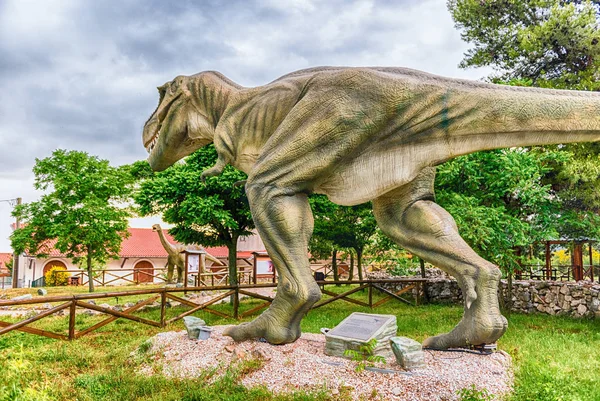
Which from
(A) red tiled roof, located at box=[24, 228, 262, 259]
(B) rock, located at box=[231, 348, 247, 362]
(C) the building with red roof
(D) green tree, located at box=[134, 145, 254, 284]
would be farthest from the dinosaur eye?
(A) red tiled roof, located at box=[24, 228, 262, 259]

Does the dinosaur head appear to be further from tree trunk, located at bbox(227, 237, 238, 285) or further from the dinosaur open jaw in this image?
tree trunk, located at bbox(227, 237, 238, 285)

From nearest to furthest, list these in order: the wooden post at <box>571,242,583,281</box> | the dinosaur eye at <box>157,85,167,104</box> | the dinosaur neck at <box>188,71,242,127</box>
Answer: the dinosaur neck at <box>188,71,242,127</box> → the dinosaur eye at <box>157,85,167,104</box> → the wooden post at <box>571,242,583,281</box>

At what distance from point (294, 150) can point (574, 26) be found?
12.3 m

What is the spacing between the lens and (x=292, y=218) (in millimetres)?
3760

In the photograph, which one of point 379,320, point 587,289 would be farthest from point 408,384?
point 587,289

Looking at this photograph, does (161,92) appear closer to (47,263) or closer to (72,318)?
(72,318)

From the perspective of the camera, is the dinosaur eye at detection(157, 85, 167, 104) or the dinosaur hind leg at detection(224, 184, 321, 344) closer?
the dinosaur hind leg at detection(224, 184, 321, 344)

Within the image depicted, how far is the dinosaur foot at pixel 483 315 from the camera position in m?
3.70

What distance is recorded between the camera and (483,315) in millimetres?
3721

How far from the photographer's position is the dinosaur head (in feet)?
15.3

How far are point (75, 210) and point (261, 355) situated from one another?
16.4 m

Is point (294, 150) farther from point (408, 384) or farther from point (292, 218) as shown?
point (408, 384)

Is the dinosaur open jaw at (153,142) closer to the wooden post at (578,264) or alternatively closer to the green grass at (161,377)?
the green grass at (161,377)

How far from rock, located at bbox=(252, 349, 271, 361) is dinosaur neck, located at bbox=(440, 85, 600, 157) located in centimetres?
226
